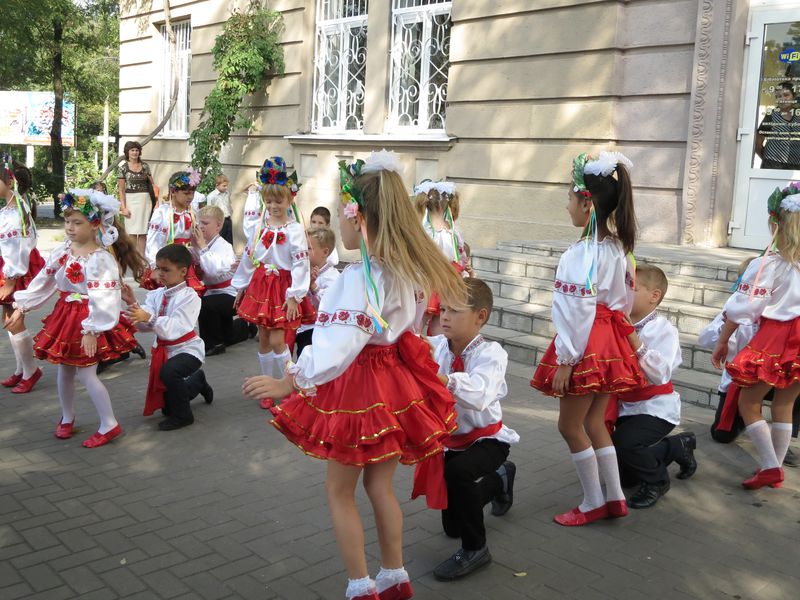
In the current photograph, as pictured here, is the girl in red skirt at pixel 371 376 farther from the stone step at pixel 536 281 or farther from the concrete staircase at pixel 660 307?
the stone step at pixel 536 281

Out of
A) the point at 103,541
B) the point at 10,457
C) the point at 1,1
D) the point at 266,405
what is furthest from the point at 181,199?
the point at 1,1

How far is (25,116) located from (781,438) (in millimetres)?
31040

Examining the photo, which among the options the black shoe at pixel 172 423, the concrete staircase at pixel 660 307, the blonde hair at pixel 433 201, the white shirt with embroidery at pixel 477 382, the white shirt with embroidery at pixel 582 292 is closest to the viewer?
the white shirt with embroidery at pixel 477 382

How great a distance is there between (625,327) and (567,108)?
6847mm

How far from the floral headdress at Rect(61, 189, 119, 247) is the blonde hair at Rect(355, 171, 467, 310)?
3034mm

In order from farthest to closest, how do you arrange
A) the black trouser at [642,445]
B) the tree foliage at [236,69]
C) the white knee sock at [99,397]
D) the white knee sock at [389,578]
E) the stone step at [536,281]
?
the tree foliage at [236,69]
the stone step at [536,281]
the white knee sock at [99,397]
the black trouser at [642,445]
the white knee sock at [389,578]

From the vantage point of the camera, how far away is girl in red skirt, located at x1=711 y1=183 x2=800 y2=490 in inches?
190

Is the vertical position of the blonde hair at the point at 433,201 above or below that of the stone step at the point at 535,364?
above

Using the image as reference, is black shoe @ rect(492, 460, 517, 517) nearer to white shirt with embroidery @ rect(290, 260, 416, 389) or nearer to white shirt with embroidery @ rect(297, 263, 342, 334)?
white shirt with embroidery @ rect(290, 260, 416, 389)

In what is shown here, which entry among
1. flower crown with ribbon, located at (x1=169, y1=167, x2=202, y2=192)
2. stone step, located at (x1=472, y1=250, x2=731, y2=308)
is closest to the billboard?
flower crown with ribbon, located at (x1=169, y1=167, x2=202, y2=192)

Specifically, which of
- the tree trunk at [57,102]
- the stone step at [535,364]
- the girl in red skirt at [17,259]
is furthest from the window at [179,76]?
the stone step at [535,364]

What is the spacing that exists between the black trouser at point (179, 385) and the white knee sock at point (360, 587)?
123 inches

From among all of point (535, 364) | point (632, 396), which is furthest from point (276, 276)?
point (632, 396)

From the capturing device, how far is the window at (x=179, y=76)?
18.6m
